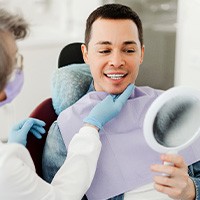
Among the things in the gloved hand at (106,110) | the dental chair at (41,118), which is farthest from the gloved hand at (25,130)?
the gloved hand at (106,110)

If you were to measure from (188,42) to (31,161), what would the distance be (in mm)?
2070

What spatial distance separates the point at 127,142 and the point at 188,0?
5.68 ft

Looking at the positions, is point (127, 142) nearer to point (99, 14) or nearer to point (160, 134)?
point (160, 134)

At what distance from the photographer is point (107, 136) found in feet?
4.33

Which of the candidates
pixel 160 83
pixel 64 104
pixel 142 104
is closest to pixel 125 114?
pixel 142 104

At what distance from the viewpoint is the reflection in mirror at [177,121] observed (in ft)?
3.17

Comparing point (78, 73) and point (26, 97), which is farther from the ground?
point (78, 73)

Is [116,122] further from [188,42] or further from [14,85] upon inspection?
[188,42]

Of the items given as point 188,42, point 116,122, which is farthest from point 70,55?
point 188,42

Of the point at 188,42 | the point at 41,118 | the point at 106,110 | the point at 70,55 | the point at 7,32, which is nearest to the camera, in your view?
the point at 7,32

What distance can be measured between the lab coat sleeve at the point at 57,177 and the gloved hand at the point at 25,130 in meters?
0.23

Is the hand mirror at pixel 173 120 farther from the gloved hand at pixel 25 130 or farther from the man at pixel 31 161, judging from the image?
the gloved hand at pixel 25 130

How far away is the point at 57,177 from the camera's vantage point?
42.3 inches

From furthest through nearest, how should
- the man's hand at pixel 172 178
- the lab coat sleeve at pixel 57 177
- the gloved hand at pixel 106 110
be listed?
the gloved hand at pixel 106 110 → the man's hand at pixel 172 178 → the lab coat sleeve at pixel 57 177
